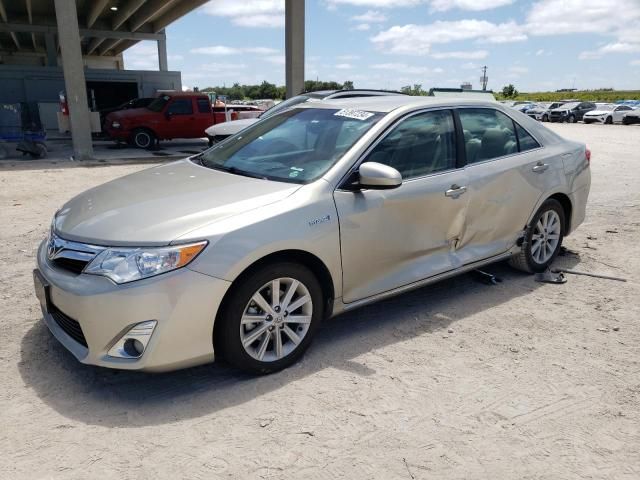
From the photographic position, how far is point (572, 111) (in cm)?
3806

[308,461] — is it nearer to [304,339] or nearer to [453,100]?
[304,339]

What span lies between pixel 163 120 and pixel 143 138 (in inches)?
35.5

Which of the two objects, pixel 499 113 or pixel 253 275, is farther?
pixel 499 113

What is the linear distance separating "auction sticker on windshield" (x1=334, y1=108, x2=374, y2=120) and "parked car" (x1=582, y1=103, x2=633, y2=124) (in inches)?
1406

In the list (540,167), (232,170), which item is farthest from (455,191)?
(232,170)

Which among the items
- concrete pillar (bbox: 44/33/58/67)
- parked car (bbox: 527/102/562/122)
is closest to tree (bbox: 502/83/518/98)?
parked car (bbox: 527/102/562/122)

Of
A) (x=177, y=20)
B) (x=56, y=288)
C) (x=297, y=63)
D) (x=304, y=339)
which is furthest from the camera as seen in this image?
(x=177, y=20)

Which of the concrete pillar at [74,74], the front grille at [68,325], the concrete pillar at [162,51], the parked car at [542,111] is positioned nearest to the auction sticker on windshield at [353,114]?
the front grille at [68,325]

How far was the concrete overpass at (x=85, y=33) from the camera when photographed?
13750mm

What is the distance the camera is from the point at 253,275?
2898mm

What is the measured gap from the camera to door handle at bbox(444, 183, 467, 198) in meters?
3.85

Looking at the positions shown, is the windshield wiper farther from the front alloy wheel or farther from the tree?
the tree

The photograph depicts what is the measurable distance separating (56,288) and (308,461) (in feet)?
5.37

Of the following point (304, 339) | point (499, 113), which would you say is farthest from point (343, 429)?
point (499, 113)
